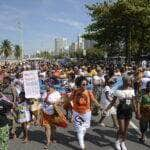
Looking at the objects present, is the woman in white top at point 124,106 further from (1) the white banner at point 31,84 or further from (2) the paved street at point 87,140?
(1) the white banner at point 31,84

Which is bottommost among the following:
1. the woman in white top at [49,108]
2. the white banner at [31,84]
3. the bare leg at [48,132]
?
the bare leg at [48,132]

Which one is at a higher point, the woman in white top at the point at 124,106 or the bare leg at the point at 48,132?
the woman in white top at the point at 124,106

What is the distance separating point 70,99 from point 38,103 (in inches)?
72.5

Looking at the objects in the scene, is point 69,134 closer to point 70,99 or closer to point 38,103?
point 38,103

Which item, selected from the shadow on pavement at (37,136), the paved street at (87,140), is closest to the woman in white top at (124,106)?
the paved street at (87,140)

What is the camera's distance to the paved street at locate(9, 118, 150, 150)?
1171 centimetres

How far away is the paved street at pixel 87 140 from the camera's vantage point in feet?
38.4

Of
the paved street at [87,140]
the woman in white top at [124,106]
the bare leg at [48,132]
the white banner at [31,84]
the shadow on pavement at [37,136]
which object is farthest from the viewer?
the white banner at [31,84]

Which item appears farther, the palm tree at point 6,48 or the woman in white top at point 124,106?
the palm tree at point 6,48

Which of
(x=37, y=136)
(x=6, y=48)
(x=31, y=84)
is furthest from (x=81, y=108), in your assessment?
(x=6, y=48)

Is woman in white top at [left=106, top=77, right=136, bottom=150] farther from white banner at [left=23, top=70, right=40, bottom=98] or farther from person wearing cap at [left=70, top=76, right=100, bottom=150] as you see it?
white banner at [left=23, top=70, right=40, bottom=98]

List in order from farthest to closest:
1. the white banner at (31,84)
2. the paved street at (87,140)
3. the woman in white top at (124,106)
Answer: the white banner at (31,84) < the paved street at (87,140) < the woman in white top at (124,106)

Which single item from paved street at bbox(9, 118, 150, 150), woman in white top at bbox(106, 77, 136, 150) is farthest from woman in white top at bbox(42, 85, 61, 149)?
woman in white top at bbox(106, 77, 136, 150)

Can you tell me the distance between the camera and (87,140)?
1258cm
